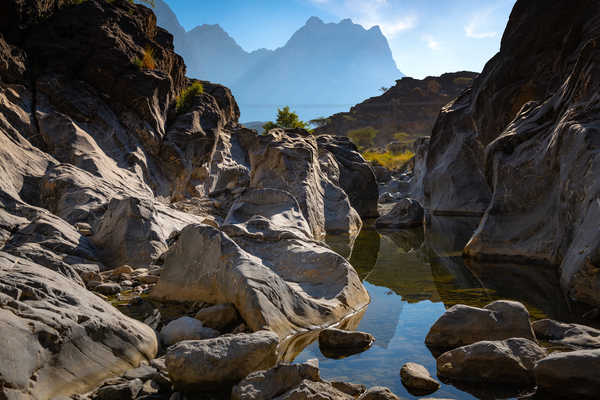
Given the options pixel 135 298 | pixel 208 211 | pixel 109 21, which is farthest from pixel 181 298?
pixel 109 21

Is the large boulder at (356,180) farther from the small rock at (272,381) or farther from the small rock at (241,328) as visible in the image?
the small rock at (272,381)

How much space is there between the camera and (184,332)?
153 inches

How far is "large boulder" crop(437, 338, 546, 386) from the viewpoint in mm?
3180

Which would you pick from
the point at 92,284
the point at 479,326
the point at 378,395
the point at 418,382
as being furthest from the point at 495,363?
the point at 92,284

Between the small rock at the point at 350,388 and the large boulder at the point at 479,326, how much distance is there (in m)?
1.28

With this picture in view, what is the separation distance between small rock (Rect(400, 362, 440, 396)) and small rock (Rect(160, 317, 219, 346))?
1.79 metres

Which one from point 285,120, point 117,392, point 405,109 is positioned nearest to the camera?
point 117,392

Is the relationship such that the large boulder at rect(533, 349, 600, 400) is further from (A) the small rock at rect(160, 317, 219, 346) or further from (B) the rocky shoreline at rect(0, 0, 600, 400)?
(A) the small rock at rect(160, 317, 219, 346)

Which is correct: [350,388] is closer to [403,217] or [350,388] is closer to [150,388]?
[150,388]

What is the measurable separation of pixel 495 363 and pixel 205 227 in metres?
3.51

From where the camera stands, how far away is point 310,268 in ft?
18.4

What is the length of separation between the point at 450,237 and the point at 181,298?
31.2 ft

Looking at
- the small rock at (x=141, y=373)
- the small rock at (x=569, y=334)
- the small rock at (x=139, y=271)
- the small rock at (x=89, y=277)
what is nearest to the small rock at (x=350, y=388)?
the small rock at (x=141, y=373)

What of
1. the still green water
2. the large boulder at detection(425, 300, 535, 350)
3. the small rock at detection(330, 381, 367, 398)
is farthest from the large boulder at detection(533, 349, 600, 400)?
the small rock at detection(330, 381, 367, 398)
